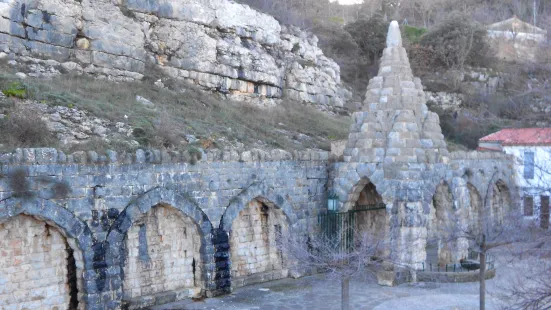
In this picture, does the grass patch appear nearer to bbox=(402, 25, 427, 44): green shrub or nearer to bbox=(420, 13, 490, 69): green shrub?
bbox=(420, 13, 490, 69): green shrub

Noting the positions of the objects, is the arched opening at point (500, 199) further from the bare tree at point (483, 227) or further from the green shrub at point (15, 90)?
the green shrub at point (15, 90)

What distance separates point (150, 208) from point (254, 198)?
312 cm

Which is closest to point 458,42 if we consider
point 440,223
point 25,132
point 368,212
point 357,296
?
point 440,223

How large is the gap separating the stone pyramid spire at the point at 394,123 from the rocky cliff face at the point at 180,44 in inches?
341

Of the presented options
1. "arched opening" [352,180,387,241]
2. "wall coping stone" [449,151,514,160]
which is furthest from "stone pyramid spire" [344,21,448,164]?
"wall coping stone" [449,151,514,160]

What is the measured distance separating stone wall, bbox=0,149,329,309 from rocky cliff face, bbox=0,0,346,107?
7.58 meters

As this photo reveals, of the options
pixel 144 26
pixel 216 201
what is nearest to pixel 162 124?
pixel 216 201

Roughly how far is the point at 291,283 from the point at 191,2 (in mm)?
12220

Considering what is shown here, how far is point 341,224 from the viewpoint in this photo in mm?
15945

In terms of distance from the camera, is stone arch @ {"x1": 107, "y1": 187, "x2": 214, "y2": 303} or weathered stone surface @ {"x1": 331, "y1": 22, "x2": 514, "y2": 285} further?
weathered stone surface @ {"x1": 331, "y1": 22, "x2": 514, "y2": 285}

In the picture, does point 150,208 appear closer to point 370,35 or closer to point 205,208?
point 205,208

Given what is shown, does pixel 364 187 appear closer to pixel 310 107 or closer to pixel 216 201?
pixel 216 201

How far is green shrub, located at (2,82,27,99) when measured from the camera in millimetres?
14102

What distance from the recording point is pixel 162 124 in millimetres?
15086
